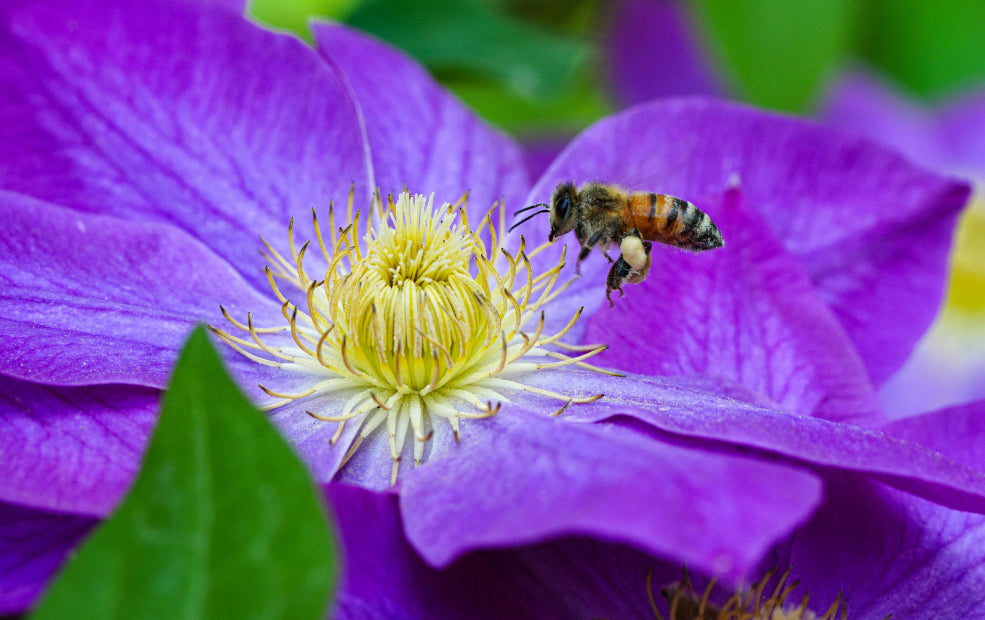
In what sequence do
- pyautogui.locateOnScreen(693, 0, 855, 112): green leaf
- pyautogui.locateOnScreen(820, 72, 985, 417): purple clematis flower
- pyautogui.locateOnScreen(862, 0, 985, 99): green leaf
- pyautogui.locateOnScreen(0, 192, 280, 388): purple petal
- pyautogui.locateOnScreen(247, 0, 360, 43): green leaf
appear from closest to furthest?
pyautogui.locateOnScreen(0, 192, 280, 388): purple petal
pyautogui.locateOnScreen(247, 0, 360, 43): green leaf
pyautogui.locateOnScreen(693, 0, 855, 112): green leaf
pyautogui.locateOnScreen(820, 72, 985, 417): purple clematis flower
pyautogui.locateOnScreen(862, 0, 985, 99): green leaf

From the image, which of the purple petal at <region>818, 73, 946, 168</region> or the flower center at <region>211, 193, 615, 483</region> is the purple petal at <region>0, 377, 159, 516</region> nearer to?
the flower center at <region>211, 193, 615, 483</region>

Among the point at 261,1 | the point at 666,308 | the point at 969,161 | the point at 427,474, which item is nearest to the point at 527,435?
the point at 427,474

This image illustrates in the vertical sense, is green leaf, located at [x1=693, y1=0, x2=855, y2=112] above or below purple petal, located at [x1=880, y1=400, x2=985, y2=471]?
above

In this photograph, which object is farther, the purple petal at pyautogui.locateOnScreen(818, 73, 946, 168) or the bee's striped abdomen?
the purple petal at pyautogui.locateOnScreen(818, 73, 946, 168)

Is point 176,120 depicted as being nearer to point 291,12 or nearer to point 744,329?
point 291,12

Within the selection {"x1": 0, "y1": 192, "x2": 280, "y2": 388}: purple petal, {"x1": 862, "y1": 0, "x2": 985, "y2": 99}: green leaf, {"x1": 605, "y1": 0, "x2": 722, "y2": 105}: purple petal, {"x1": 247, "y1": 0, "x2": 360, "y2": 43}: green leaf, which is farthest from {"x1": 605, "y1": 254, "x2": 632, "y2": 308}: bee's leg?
{"x1": 862, "y1": 0, "x2": 985, "y2": 99}: green leaf

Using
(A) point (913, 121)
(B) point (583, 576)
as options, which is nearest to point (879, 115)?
(A) point (913, 121)
